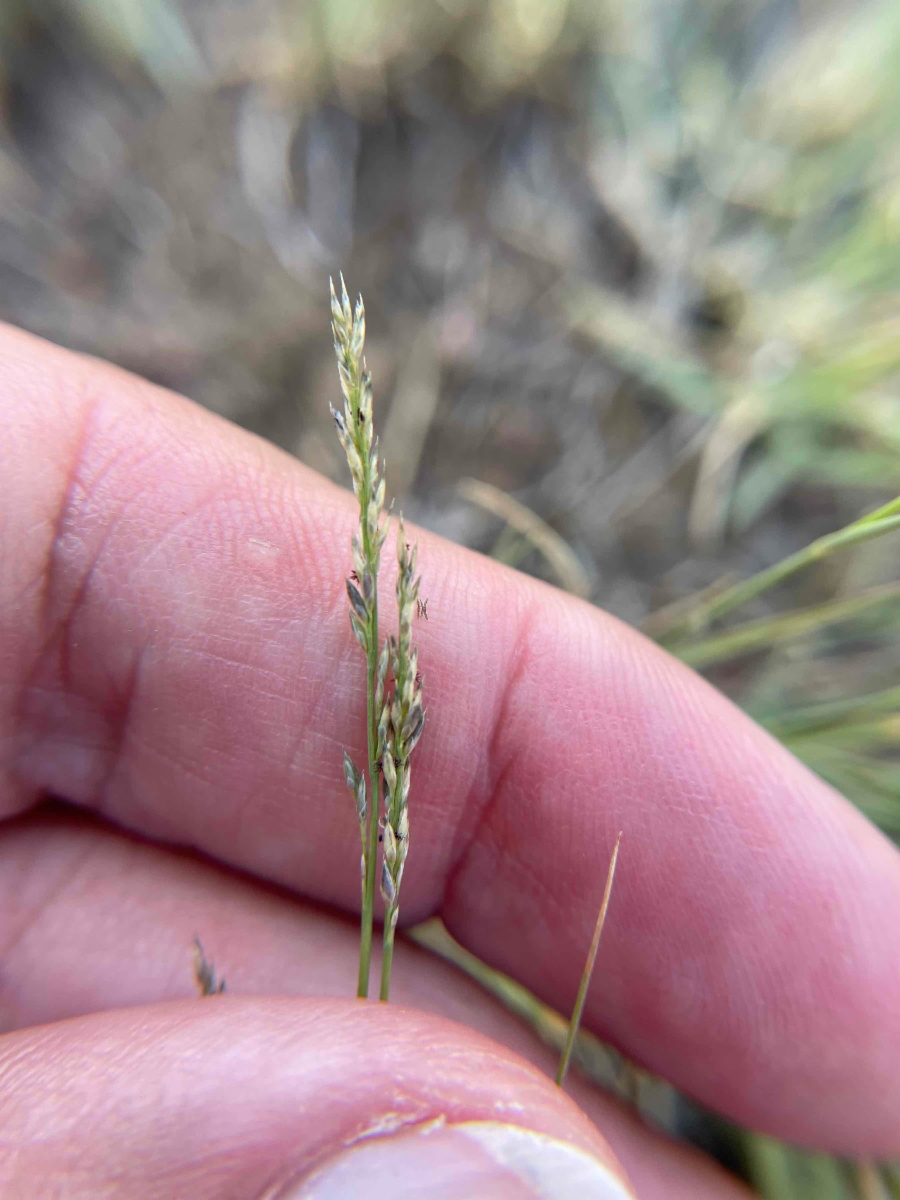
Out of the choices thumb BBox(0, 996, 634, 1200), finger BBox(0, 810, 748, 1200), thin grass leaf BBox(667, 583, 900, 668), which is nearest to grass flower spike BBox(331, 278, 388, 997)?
thumb BBox(0, 996, 634, 1200)

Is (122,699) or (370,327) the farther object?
(370,327)

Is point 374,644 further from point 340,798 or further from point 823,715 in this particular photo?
point 823,715

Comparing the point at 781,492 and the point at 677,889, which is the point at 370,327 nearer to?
the point at 781,492

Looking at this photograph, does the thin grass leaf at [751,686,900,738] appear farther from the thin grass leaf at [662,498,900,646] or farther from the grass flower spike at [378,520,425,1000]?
the grass flower spike at [378,520,425,1000]

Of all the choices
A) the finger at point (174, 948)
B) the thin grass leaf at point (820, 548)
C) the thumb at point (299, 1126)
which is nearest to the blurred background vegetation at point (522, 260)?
the thin grass leaf at point (820, 548)

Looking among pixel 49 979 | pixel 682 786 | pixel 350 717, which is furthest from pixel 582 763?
pixel 49 979

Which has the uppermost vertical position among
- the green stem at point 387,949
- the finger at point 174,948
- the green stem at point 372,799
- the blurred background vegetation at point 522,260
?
the blurred background vegetation at point 522,260

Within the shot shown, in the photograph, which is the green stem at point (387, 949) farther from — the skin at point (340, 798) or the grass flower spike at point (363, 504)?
the skin at point (340, 798)
